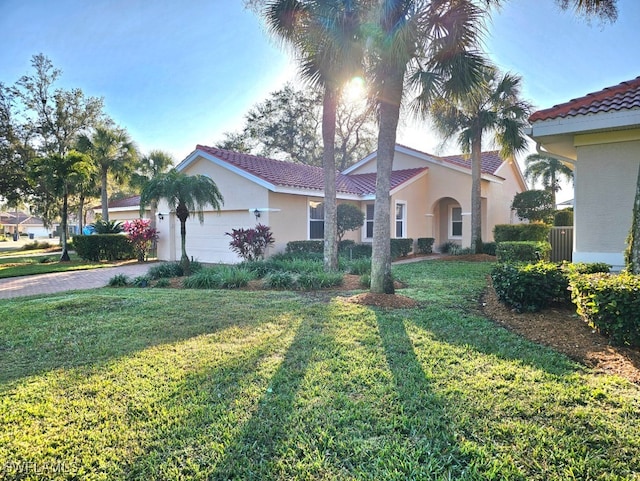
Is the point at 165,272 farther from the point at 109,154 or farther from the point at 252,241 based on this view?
the point at 109,154

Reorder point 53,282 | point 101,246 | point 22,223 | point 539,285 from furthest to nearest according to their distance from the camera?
point 22,223 < point 101,246 < point 53,282 < point 539,285

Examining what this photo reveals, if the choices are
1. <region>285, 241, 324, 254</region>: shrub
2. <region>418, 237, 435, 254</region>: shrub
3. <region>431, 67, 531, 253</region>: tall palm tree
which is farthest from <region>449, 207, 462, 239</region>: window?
<region>285, 241, 324, 254</region>: shrub

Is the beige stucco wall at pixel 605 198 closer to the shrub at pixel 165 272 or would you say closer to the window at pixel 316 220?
the window at pixel 316 220

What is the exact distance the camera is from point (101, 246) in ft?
62.3

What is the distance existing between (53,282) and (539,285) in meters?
14.1

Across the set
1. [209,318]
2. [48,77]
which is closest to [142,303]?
[209,318]

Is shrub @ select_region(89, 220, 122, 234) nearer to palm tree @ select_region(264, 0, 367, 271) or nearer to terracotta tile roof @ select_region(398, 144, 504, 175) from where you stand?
palm tree @ select_region(264, 0, 367, 271)

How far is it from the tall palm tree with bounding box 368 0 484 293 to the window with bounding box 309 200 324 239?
944cm

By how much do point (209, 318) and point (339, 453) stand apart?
172 inches

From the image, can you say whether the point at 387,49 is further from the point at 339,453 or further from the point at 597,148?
the point at 339,453

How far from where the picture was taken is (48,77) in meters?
29.5

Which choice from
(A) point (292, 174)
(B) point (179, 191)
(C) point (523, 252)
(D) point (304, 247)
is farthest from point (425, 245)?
(B) point (179, 191)

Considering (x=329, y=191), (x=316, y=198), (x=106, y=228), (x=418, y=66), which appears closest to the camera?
(x=418, y=66)

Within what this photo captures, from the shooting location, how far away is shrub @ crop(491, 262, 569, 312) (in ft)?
20.6
